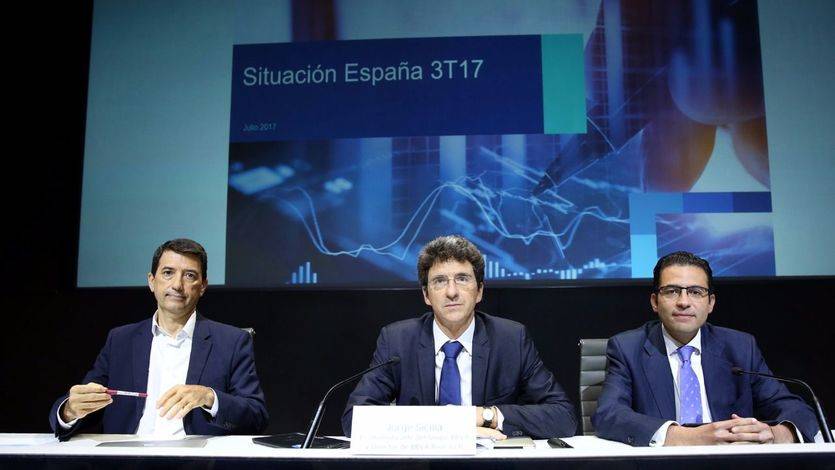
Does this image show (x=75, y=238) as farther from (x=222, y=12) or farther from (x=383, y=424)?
(x=383, y=424)

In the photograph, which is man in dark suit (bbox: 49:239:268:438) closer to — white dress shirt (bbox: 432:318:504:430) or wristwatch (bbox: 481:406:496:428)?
white dress shirt (bbox: 432:318:504:430)

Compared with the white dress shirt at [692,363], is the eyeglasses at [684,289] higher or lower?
higher

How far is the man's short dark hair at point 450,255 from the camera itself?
2.29 meters

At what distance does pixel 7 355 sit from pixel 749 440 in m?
3.71

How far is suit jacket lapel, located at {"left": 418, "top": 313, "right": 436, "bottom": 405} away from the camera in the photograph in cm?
223

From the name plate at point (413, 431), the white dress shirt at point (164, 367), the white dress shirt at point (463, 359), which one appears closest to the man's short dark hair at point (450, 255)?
the white dress shirt at point (463, 359)

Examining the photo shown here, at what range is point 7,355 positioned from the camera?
3732mm

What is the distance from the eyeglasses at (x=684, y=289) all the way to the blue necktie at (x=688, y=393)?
0.19 m

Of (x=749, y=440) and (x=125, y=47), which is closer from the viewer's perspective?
(x=749, y=440)

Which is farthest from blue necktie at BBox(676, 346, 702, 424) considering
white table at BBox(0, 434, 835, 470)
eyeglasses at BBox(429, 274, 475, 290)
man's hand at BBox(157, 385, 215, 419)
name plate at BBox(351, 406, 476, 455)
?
man's hand at BBox(157, 385, 215, 419)

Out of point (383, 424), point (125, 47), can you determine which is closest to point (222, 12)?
point (125, 47)

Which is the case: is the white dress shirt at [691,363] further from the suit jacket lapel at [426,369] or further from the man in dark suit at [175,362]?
the man in dark suit at [175,362]

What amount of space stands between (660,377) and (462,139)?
184cm

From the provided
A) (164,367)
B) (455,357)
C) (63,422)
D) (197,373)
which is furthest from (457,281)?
(63,422)
